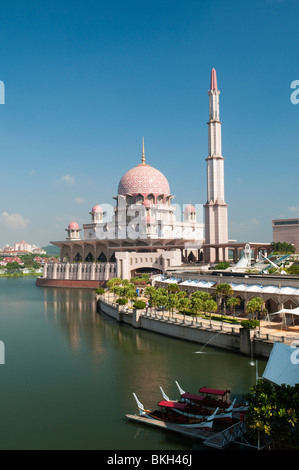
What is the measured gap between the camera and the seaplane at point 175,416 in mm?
14453

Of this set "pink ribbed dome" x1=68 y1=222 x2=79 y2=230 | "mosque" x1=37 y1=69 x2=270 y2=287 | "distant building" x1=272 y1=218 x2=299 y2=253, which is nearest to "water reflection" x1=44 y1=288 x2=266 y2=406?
"mosque" x1=37 y1=69 x2=270 y2=287

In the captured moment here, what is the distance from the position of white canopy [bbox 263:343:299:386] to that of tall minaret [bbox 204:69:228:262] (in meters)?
46.4

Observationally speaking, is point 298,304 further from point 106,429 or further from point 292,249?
point 292,249

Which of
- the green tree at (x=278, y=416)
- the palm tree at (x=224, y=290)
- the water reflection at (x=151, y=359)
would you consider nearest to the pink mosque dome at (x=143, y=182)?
the water reflection at (x=151, y=359)

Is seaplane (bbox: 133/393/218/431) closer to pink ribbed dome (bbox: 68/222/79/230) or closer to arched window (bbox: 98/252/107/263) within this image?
arched window (bbox: 98/252/107/263)

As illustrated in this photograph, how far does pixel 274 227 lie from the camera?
80500 mm

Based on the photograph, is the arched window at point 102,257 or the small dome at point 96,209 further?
the small dome at point 96,209

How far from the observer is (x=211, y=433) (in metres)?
14.1

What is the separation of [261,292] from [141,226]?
113 feet

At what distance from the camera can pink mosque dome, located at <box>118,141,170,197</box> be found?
66.3 meters

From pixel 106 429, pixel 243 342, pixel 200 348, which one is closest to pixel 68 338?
pixel 200 348

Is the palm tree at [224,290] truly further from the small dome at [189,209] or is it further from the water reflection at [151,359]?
the small dome at [189,209]
